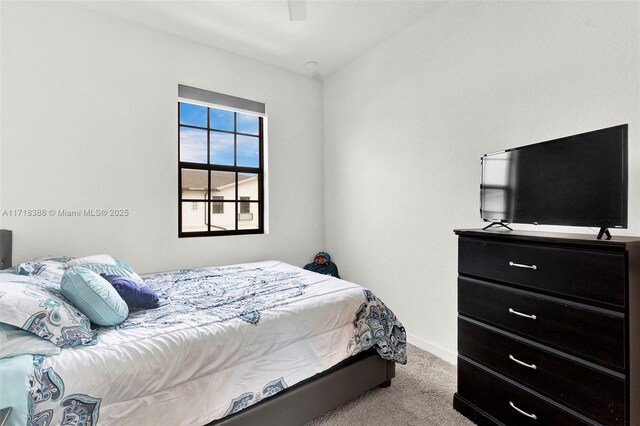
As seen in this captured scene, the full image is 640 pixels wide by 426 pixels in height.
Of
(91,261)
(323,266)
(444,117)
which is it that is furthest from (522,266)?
(91,261)

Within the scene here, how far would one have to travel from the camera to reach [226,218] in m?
3.39

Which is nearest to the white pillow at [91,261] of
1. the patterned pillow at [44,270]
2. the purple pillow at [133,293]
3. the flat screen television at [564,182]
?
the patterned pillow at [44,270]

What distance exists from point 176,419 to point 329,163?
2987mm

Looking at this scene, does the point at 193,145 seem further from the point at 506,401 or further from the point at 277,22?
the point at 506,401

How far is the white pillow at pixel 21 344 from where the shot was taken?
3.56 feet

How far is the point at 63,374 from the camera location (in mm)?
1071

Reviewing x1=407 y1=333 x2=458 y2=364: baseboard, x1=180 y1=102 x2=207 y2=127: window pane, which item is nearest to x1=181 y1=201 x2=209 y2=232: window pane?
x1=180 y1=102 x2=207 y2=127: window pane

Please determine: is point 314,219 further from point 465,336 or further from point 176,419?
point 176,419

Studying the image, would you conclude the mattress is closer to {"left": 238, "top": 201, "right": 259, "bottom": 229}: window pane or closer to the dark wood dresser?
the dark wood dresser

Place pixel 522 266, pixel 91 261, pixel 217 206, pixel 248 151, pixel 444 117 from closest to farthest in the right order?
1. pixel 522 266
2. pixel 91 261
3. pixel 444 117
4. pixel 217 206
5. pixel 248 151

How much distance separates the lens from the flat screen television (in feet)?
4.09

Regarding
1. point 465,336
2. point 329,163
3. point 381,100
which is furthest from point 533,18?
point 329,163

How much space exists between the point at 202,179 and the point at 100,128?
3.15 ft

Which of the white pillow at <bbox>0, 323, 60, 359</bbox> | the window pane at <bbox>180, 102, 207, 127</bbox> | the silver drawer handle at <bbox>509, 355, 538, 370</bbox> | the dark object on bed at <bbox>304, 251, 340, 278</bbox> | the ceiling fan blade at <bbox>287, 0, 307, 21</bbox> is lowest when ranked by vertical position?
the silver drawer handle at <bbox>509, 355, 538, 370</bbox>
